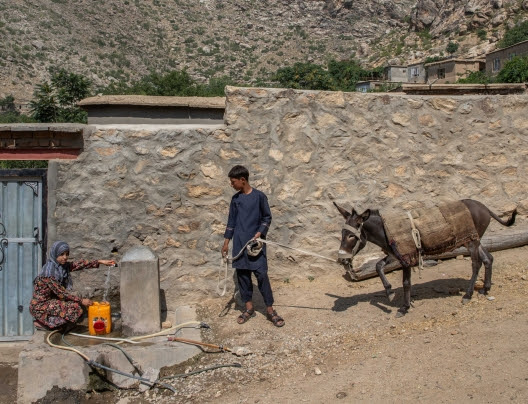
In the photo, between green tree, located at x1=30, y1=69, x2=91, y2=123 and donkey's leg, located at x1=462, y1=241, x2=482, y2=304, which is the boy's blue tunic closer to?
donkey's leg, located at x1=462, y1=241, x2=482, y2=304

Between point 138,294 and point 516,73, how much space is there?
3412 centimetres

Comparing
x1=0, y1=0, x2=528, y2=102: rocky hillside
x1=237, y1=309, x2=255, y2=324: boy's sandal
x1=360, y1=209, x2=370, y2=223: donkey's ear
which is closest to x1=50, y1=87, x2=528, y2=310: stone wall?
x1=237, y1=309, x2=255, y2=324: boy's sandal

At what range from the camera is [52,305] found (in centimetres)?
556

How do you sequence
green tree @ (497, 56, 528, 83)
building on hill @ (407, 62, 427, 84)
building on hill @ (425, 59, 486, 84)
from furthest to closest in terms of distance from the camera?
1. building on hill @ (407, 62, 427, 84)
2. building on hill @ (425, 59, 486, 84)
3. green tree @ (497, 56, 528, 83)

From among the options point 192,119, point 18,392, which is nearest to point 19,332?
point 18,392

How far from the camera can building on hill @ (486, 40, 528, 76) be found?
1730 inches

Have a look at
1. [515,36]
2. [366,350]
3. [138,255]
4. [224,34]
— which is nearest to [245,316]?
[138,255]

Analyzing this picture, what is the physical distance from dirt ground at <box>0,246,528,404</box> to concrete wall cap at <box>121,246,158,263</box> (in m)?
0.98

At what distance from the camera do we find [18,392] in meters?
4.96

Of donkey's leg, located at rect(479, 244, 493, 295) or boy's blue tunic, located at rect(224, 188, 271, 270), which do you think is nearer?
boy's blue tunic, located at rect(224, 188, 271, 270)

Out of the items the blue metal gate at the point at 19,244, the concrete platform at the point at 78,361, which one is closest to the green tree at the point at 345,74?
the blue metal gate at the point at 19,244

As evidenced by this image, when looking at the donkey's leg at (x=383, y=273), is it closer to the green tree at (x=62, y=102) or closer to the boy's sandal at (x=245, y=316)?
the boy's sandal at (x=245, y=316)

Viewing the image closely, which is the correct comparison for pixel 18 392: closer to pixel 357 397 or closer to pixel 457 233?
pixel 357 397

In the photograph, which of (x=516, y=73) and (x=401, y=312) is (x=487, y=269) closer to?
(x=401, y=312)
